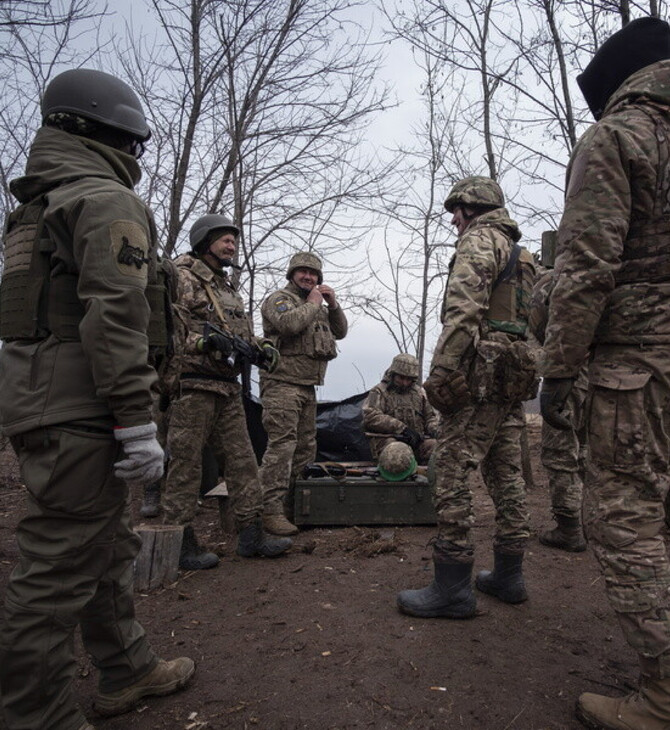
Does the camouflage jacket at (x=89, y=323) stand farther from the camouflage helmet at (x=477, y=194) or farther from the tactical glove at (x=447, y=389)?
the camouflage helmet at (x=477, y=194)

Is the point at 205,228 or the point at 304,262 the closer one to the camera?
the point at 205,228

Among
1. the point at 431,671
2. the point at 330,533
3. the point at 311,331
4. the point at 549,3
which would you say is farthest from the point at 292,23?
the point at 431,671

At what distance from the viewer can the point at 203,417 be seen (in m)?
3.99

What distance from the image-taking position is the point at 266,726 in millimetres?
2117

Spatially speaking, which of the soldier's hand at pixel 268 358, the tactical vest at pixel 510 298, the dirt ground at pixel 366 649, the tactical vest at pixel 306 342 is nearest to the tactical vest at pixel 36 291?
the dirt ground at pixel 366 649

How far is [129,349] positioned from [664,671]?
6.83 ft

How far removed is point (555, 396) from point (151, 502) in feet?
14.5

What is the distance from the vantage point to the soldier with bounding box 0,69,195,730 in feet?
6.11

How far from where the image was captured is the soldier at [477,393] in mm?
2990

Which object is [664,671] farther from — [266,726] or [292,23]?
[292,23]

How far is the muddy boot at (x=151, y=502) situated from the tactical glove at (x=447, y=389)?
352 cm

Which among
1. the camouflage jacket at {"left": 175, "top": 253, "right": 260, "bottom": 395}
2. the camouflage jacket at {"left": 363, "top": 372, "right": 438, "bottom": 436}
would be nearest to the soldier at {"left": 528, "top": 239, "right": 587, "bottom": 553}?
the camouflage jacket at {"left": 363, "top": 372, "right": 438, "bottom": 436}

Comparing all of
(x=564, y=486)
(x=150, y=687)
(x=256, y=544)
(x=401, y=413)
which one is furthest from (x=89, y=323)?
(x=401, y=413)

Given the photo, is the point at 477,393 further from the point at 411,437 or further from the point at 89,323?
the point at 411,437
